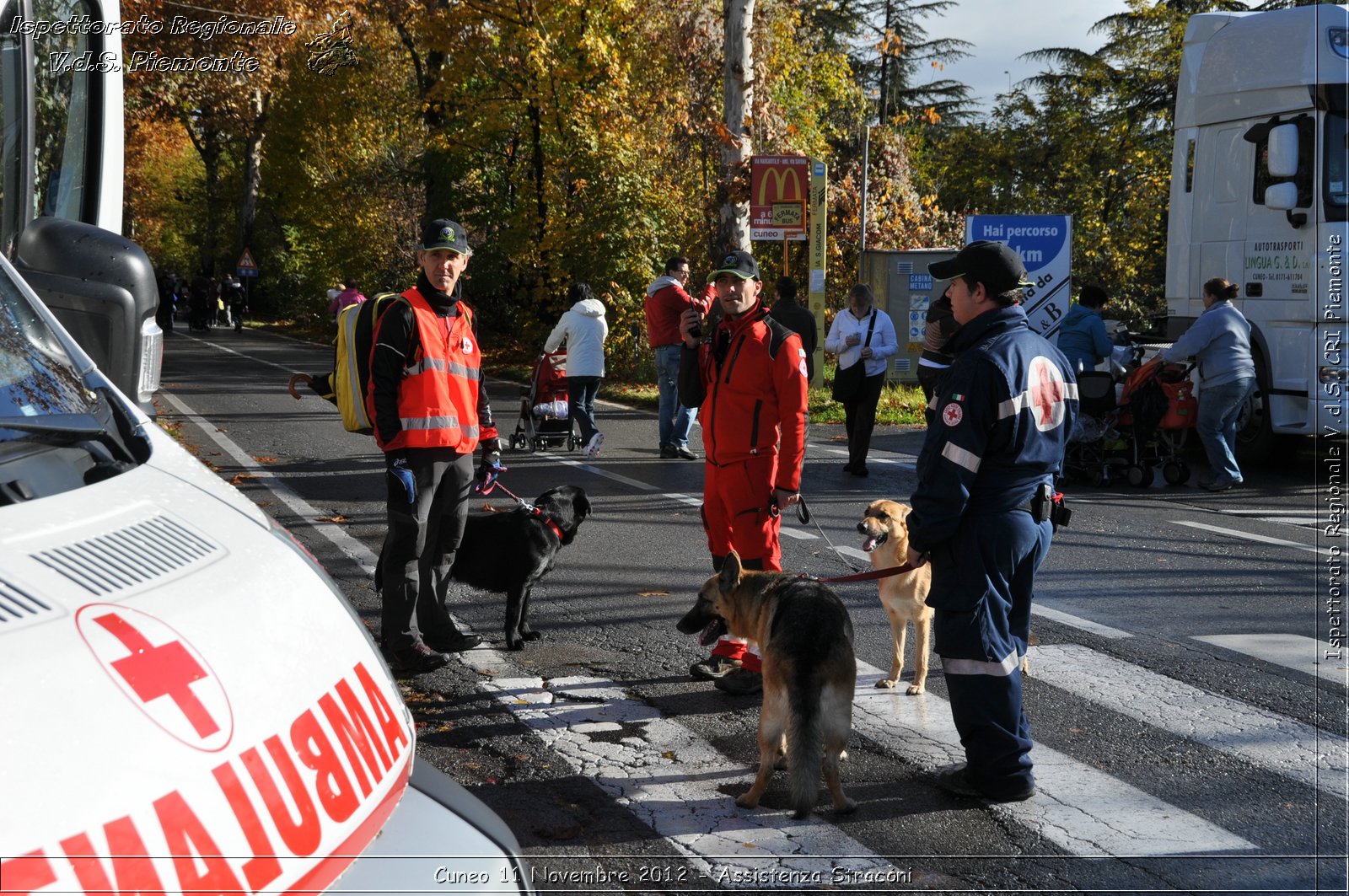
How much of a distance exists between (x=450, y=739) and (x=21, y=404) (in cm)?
285

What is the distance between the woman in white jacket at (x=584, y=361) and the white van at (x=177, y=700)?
1065 centimetres

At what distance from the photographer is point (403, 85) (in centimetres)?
3716

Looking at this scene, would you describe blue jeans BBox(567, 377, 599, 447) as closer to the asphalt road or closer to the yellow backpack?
the asphalt road

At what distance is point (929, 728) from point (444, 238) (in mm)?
3151

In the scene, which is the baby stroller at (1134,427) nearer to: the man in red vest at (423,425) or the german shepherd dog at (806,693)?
the man in red vest at (423,425)

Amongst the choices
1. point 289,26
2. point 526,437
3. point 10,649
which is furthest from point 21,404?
point 289,26

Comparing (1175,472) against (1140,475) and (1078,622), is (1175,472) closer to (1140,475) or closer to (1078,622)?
(1140,475)

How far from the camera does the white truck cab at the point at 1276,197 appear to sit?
11789mm

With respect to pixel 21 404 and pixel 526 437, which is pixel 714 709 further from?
pixel 526 437

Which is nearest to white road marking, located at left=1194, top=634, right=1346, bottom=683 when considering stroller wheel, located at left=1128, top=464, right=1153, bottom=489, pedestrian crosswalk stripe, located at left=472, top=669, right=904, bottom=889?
pedestrian crosswalk stripe, located at left=472, top=669, right=904, bottom=889

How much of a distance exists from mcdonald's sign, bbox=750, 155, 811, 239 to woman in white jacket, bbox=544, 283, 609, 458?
4.07 meters

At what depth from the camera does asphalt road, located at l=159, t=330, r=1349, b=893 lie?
3904mm

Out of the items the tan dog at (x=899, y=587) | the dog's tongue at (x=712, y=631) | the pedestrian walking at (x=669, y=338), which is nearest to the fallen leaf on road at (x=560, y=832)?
the dog's tongue at (x=712, y=631)

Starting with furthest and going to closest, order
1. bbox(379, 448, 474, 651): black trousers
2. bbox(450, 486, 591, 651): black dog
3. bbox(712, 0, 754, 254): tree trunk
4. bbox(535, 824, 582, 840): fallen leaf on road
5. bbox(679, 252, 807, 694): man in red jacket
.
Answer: bbox(712, 0, 754, 254): tree trunk < bbox(450, 486, 591, 651): black dog < bbox(379, 448, 474, 651): black trousers < bbox(679, 252, 807, 694): man in red jacket < bbox(535, 824, 582, 840): fallen leaf on road
